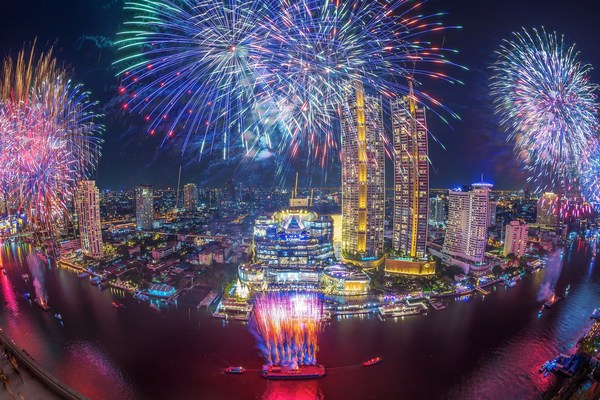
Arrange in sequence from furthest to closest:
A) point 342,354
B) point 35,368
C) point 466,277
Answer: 1. point 466,277
2. point 342,354
3. point 35,368

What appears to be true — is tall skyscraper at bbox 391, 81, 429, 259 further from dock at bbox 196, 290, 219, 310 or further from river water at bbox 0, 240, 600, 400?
dock at bbox 196, 290, 219, 310

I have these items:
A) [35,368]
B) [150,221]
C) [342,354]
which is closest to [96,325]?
[35,368]

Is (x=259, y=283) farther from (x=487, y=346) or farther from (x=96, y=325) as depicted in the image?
(x=487, y=346)

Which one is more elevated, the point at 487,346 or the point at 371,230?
the point at 371,230

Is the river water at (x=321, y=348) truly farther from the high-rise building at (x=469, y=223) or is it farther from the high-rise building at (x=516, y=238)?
the high-rise building at (x=516, y=238)

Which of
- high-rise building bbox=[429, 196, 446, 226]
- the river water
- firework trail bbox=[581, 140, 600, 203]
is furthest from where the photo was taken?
high-rise building bbox=[429, 196, 446, 226]

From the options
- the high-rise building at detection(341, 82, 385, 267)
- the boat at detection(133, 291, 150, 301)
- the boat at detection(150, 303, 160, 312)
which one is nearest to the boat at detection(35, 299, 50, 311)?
the boat at detection(133, 291, 150, 301)

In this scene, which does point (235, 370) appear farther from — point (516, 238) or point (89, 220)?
point (516, 238)
